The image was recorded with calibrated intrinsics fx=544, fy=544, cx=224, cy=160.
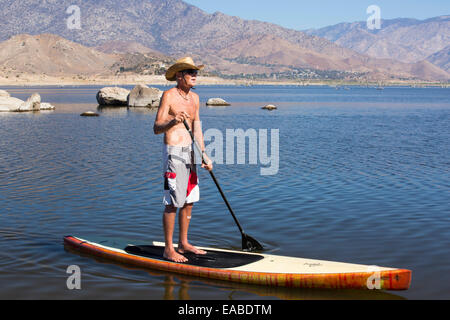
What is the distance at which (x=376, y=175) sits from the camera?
16.6 m

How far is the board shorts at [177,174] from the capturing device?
7.77m

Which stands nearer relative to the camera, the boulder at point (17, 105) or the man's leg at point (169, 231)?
the man's leg at point (169, 231)

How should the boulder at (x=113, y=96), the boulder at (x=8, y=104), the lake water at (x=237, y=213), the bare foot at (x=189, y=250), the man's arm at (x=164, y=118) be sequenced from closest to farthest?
1. the lake water at (x=237, y=213)
2. the man's arm at (x=164, y=118)
3. the bare foot at (x=189, y=250)
4. the boulder at (x=8, y=104)
5. the boulder at (x=113, y=96)

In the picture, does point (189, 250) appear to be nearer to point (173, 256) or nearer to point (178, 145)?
point (173, 256)

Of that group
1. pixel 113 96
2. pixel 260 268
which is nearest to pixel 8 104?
pixel 113 96

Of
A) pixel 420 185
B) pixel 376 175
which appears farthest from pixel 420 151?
pixel 420 185

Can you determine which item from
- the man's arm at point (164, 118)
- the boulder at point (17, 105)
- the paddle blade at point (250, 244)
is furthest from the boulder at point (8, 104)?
the man's arm at point (164, 118)

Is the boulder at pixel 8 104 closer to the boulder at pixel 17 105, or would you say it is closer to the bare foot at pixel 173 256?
the boulder at pixel 17 105

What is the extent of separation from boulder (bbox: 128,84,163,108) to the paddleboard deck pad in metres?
51.2

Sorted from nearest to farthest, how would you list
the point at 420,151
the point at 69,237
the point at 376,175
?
the point at 69,237
the point at 376,175
the point at 420,151

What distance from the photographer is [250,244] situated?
8922mm
